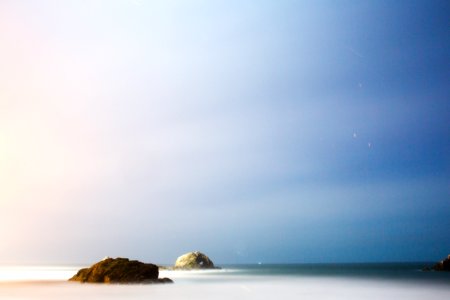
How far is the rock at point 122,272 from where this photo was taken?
52812mm

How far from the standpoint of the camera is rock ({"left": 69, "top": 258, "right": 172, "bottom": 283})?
173 feet

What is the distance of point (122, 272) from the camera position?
174 feet

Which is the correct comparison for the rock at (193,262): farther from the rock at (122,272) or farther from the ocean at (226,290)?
the rock at (122,272)

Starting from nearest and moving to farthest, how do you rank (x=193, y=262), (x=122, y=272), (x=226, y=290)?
(x=226, y=290) → (x=122, y=272) → (x=193, y=262)

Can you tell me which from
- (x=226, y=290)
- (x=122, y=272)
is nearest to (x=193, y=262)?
(x=122, y=272)

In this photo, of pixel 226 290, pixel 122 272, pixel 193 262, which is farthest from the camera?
pixel 193 262

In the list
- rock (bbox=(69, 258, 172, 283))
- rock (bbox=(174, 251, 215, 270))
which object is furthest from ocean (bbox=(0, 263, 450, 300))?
rock (bbox=(174, 251, 215, 270))

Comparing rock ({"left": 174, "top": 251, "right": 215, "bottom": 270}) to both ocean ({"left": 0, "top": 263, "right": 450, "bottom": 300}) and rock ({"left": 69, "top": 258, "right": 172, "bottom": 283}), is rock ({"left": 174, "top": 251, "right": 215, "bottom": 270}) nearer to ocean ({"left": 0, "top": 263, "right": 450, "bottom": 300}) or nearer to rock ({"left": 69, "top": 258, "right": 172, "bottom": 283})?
ocean ({"left": 0, "top": 263, "right": 450, "bottom": 300})

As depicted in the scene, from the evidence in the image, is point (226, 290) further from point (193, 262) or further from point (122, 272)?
point (193, 262)

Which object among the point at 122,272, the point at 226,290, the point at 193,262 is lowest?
the point at 226,290

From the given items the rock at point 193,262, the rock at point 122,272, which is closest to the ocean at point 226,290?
the rock at point 122,272

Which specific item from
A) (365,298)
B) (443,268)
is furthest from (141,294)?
(443,268)

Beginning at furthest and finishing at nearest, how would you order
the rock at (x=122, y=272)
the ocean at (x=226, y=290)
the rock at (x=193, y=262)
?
1. the rock at (x=193, y=262)
2. the rock at (x=122, y=272)
3. the ocean at (x=226, y=290)

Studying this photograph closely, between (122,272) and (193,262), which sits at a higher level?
(122,272)
